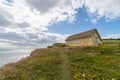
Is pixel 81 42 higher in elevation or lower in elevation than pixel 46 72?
higher

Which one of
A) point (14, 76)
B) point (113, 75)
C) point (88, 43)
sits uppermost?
point (88, 43)

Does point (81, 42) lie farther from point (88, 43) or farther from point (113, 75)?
point (113, 75)

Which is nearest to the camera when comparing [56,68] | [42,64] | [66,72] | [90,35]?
[66,72]

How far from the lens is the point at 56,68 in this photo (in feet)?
66.0

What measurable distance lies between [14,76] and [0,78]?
54.3 inches

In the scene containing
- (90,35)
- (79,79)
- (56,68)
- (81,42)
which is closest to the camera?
(79,79)

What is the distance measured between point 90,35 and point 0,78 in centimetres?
3916

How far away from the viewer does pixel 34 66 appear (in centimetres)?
2095

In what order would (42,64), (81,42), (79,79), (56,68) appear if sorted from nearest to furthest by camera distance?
(79,79) → (56,68) → (42,64) → (81,42)

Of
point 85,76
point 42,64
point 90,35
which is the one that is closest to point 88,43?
point 90,35

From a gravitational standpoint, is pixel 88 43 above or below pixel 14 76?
above

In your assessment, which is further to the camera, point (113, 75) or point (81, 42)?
point (81, 42)

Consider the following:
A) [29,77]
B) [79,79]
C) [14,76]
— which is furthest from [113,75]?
[14,76]

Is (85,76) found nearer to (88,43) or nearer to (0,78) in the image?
(0,78)
